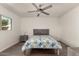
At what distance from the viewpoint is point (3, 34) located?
3506 millimetres

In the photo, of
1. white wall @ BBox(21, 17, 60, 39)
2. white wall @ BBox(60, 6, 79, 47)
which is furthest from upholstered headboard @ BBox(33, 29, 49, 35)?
white wall @ BBox(60, 6, 79, 47)

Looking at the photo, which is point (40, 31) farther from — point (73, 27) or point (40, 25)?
point (73, 27)

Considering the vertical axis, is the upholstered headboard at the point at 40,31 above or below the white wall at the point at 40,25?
below

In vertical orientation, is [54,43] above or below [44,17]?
below

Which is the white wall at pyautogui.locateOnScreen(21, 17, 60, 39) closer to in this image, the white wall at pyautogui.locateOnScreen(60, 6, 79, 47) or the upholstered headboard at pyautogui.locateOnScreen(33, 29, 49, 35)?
the upholstered headboard at pyautogui.locateOnScreen(33, 29, 49, 35)

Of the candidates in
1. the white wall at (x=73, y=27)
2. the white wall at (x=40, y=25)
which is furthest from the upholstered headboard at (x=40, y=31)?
the white wall at (x=73, y=27)

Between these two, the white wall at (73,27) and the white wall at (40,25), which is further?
the white wall at (40,25)

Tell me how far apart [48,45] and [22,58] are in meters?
2.63

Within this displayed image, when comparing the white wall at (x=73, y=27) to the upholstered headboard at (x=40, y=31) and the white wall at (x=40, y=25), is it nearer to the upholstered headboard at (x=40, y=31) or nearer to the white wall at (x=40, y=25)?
the white wall at (x=40, y=25)

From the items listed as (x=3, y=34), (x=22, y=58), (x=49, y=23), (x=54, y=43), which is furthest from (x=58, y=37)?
(x=22, y=58)

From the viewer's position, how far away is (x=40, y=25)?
6273 mm

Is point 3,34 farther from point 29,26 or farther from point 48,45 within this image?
A: point 29,26

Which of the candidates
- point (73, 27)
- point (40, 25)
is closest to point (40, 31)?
point (40, 25)

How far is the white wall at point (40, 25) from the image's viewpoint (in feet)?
20.3
